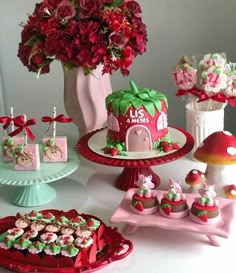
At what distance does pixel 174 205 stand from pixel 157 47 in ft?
2.90

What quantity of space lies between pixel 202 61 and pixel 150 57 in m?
0.53

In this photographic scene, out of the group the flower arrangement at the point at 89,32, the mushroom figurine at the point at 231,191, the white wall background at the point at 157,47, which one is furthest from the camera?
the white wall background at the point at 157,47

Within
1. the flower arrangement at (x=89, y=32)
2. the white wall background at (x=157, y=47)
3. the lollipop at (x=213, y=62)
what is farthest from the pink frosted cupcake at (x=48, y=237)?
the white wall background at (x=157, y=47)

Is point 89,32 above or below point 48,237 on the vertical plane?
above

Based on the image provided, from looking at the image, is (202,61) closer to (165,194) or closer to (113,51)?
(113,51)

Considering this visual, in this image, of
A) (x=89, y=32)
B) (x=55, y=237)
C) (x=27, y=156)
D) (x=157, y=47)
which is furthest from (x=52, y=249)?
(x=157, y=47)

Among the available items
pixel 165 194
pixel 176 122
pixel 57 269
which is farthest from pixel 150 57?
pixel 57 269

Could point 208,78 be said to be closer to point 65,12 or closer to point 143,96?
point 143,96

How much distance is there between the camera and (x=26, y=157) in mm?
1177

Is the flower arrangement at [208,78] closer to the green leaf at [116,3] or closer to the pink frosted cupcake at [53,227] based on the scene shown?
the green leaf at [116,3]

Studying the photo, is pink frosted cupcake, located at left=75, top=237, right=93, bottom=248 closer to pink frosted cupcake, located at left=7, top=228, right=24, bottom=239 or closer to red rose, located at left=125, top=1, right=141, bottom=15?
pink frosted cupcake, located at left=7, top=228, right=24, bottom=239

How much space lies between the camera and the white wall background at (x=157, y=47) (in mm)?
1727

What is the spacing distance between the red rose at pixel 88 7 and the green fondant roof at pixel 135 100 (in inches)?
7.6

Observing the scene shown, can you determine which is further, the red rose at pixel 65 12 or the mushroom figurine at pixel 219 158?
the red rose at pixel 65 12
